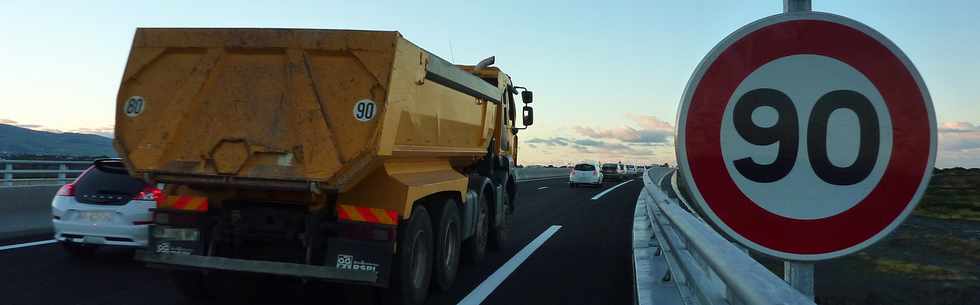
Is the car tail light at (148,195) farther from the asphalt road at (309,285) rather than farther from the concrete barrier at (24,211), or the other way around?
the concrete barrier at (24,211)

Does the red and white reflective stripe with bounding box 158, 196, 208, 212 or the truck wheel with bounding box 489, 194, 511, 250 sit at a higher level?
the red and white reflective stripe with bounding box 158, 196, 208, 212

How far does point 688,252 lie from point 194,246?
4358mm

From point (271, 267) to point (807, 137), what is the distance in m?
5.07

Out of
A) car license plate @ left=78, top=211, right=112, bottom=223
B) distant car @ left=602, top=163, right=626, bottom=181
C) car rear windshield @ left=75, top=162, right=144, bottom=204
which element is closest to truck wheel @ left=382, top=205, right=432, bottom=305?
car rear windshield @ left=75, top=162, right=144, bottom=204

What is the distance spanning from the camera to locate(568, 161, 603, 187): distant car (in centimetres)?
3934

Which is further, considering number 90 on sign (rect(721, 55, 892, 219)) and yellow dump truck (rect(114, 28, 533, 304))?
yellow dump truck (rect(114, 28, 533, 304))

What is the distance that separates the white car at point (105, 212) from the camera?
8.62 m

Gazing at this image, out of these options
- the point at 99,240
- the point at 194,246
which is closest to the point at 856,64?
the point at 194,246

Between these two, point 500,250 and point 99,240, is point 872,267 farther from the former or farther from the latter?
point 99,240

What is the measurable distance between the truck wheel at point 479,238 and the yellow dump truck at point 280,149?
255 centimetres

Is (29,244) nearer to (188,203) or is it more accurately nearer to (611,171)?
(188,203)

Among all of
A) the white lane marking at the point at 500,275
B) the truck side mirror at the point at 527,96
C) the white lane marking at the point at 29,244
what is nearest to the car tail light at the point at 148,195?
the white lane marking at the point at 29,244

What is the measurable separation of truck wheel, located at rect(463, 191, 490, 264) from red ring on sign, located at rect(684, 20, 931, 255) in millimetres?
7461

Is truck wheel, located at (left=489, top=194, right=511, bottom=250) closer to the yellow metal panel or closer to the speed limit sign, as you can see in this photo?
the yellow metal panel
